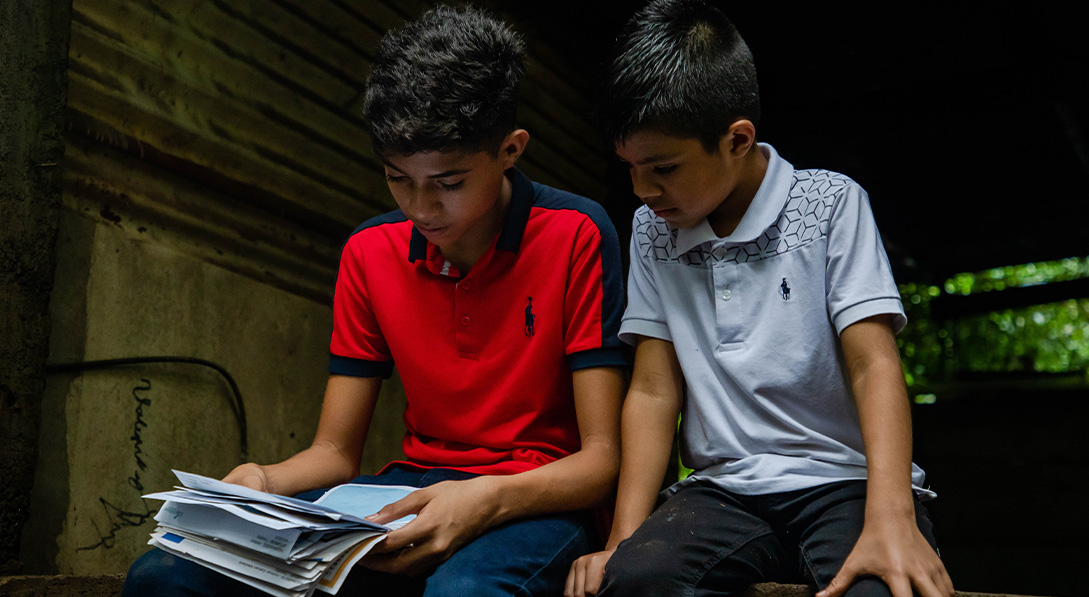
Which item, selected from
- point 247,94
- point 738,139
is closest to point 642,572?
point 738,139

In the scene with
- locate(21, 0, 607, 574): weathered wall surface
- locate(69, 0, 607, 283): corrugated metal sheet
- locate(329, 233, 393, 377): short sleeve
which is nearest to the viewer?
locate(329, 233, 393, 377): short sleeve

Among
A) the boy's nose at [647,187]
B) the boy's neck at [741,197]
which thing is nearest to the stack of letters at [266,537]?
the boy's nose at [647,187]

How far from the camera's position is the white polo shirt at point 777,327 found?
5.81 ft

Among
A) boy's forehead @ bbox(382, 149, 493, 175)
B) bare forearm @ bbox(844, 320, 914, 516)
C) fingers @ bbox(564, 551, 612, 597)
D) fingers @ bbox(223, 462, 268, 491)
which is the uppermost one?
boy's forehead @ bbox(382, 149, 493, 175)

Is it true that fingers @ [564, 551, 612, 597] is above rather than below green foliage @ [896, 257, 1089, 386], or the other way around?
below

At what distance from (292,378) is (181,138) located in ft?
3.21

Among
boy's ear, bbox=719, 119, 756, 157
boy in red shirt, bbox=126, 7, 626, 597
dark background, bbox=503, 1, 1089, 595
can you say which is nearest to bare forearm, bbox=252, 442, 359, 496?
boy in red shirt, bbox=126, 7, 626, 597

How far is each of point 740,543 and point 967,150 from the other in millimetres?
5608

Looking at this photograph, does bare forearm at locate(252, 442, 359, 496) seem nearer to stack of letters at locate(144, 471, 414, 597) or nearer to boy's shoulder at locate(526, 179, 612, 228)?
stack of letters at locate(144, 471, 414, 597)

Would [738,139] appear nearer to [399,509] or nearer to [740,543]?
[740,543]

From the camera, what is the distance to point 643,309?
201 cm

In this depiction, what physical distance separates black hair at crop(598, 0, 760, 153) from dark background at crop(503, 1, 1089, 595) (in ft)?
8.61

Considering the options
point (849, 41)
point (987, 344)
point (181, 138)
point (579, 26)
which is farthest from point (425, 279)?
point (987, 344)

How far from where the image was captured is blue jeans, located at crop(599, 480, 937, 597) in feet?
5.08
